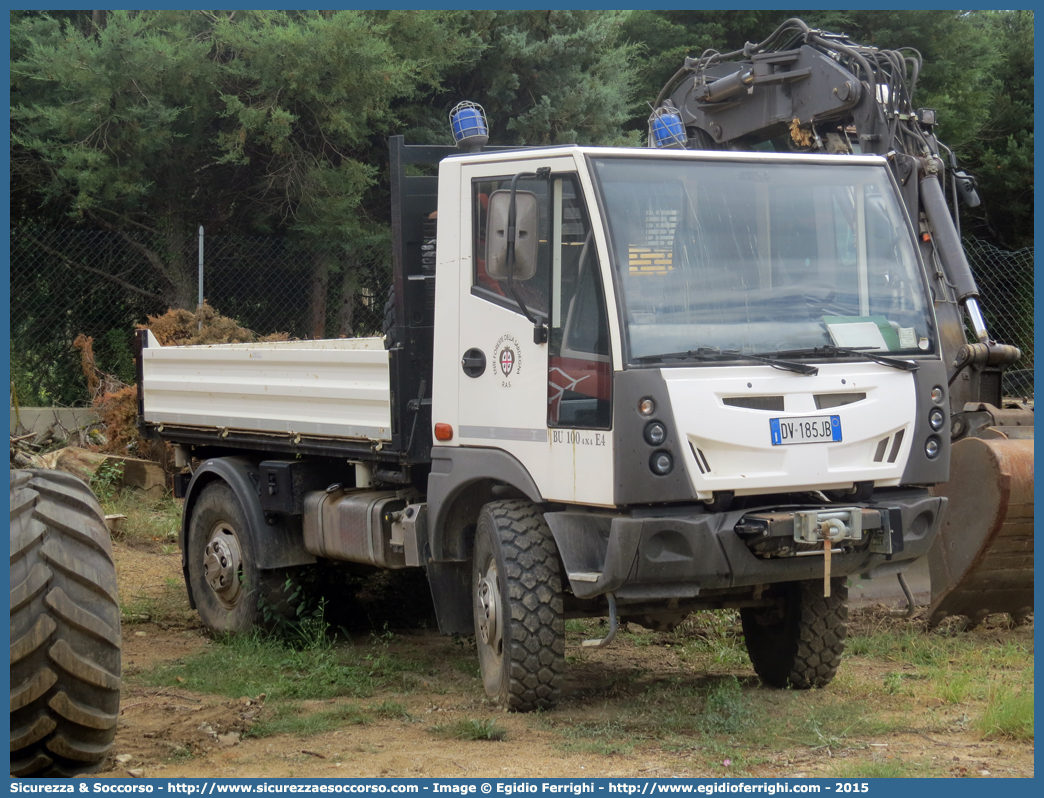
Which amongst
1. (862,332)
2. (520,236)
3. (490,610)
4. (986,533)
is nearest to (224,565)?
(490,610)

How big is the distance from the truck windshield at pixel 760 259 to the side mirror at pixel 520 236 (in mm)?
340

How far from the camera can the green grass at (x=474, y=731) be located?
5.43m

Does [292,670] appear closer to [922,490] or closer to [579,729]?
[579,729]

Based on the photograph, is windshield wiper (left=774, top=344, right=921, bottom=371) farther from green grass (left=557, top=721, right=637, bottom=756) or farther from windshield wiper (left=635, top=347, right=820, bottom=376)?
green grass (left=557, top=721, right=637, bottom=756)

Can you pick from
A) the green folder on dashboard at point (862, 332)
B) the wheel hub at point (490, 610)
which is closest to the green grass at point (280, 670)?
the wheel hub at point (490, 610)

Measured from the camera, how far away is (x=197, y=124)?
1401cm

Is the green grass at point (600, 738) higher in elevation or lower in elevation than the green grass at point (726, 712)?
lower

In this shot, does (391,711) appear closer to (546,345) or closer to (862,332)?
(546,345)

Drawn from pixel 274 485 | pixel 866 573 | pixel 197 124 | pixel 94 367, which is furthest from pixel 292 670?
pixel 197 124

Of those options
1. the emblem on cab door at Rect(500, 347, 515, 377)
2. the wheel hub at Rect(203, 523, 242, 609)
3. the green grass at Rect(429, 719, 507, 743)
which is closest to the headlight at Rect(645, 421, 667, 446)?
the emblem on cab door at Rect(500, 347, 515, 377)

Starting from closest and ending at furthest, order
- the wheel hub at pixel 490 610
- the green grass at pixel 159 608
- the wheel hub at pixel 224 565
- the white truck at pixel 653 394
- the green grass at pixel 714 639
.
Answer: the white truck at pixel 653 394, the wheel hub at pixel 490 610, the green grass at pixel 714 639, the wheel hub at pixel 224 565, the green grass at pixel 159 608

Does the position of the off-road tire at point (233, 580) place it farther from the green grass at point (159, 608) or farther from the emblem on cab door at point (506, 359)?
the emblem on cab door at point (506, 359)

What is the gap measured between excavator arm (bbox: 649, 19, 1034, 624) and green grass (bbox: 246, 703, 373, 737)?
3503mm

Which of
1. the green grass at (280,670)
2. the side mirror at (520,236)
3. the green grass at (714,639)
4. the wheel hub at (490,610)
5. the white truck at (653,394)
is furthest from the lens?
the green grass at (714,639)
